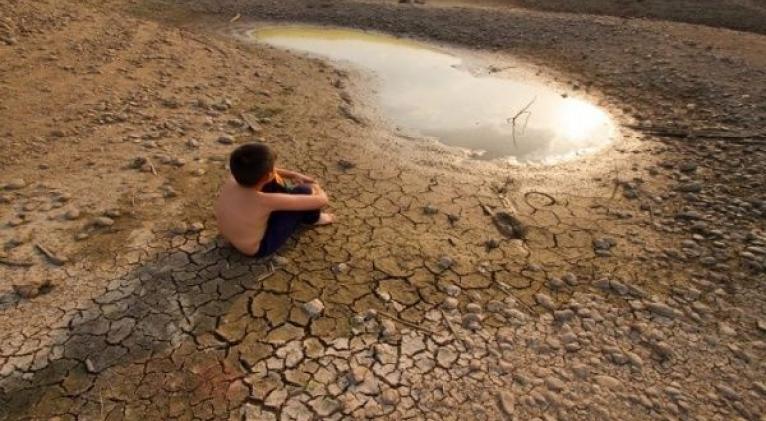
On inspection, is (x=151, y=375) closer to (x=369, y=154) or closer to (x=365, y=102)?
(x=369, y=154)

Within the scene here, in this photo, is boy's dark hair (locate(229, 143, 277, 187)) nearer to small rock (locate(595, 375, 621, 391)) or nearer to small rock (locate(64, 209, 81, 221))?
small rock (locate(64, 209, 81, 221))

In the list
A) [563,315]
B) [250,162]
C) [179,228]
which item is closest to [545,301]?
[563,315]

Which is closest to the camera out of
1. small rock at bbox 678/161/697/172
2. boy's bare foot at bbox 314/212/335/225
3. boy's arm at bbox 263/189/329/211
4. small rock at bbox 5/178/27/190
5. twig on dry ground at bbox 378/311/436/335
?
twig on dry ground at bbox 378/311/436/335

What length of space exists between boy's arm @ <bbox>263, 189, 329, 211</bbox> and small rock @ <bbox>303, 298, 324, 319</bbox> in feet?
2.37

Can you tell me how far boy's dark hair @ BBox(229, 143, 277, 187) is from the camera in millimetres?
3338

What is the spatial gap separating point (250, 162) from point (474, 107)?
4130mm

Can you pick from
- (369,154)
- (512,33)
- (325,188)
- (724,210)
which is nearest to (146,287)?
(325,188)

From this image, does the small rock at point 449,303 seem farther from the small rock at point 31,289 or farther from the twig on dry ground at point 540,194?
the small rock at point 31,289

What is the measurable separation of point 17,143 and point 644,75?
26.5ft

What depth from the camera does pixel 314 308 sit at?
130 inches

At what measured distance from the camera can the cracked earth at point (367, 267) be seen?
2.83m

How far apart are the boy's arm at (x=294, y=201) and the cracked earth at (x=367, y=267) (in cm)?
34

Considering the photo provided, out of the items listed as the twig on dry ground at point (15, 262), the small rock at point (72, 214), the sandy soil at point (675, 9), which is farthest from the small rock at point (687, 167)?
the sandy soil at point (675, 9)

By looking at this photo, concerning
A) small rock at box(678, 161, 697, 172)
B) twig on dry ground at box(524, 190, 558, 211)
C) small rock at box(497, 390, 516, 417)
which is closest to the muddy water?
twig on dry ground at box(524, 190, 558, 211)
